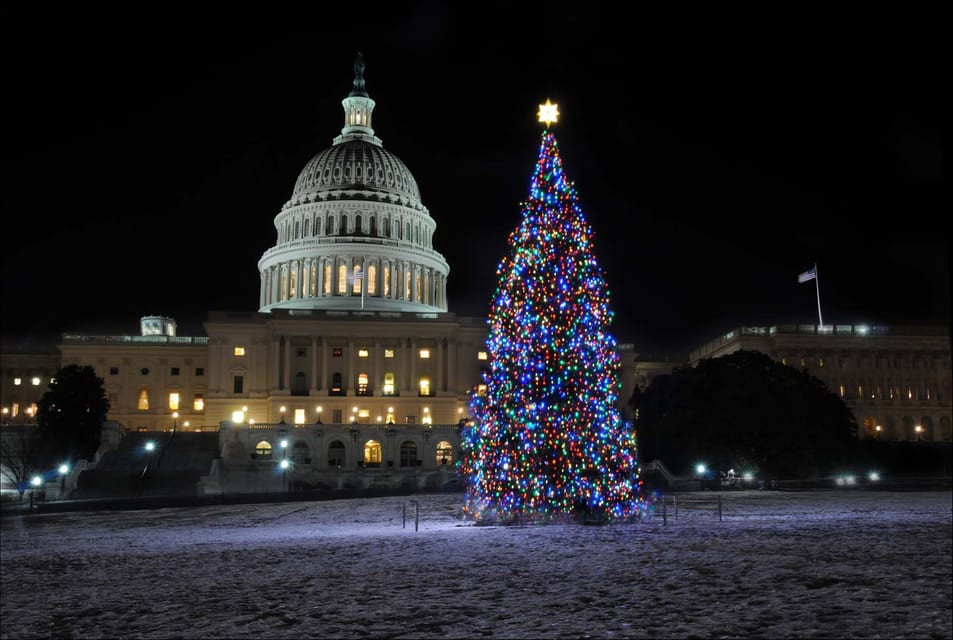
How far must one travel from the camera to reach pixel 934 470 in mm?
79250

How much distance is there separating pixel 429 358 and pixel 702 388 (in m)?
42.7

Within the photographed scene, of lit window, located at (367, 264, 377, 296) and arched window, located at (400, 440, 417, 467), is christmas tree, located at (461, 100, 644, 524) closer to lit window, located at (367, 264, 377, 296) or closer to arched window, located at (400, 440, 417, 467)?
arched window, located at (400, 440, 417, 467)

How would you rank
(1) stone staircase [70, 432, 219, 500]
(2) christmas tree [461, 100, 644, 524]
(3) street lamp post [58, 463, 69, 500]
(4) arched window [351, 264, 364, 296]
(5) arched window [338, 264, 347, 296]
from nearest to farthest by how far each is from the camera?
(2) christmas tree [461, 100, 644, 524] → (3) street lamp post [58, 463, 69, 500] → (1) stone staircase [70, 432, 219, 500] → (4) arched window [351, 264, 364, 296] → (5) arched window [338, 264, 347, 296]

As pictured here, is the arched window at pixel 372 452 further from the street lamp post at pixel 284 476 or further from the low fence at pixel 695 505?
the low fence at pixel 695 505

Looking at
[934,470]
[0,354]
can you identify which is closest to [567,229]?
[934,470]

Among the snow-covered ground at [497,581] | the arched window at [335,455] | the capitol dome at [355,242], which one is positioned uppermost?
the capitol dome at [355,242]

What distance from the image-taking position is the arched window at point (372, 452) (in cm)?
8831

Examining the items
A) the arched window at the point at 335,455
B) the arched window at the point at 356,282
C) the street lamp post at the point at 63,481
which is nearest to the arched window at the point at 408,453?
the arched window at the point at 335,455

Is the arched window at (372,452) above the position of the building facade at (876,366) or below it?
below

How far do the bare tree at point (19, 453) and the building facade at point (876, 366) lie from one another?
7876cm

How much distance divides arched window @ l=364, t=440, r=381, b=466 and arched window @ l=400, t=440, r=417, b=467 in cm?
219

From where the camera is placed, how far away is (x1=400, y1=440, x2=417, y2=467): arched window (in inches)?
3465

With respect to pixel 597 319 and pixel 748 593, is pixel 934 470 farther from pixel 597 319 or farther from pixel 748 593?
pixel 748 593

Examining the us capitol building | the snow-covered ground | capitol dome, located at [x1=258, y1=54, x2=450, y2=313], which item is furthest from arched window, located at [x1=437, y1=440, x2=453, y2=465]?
the snow-covered ground
